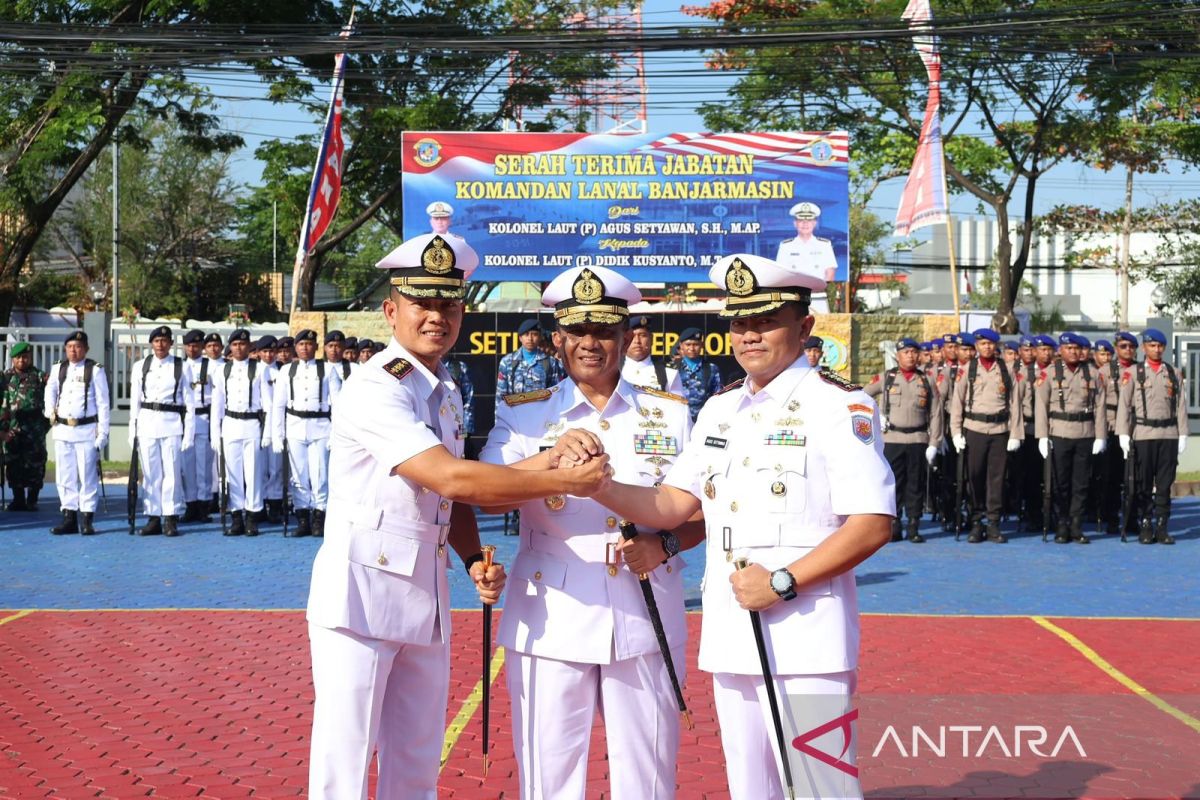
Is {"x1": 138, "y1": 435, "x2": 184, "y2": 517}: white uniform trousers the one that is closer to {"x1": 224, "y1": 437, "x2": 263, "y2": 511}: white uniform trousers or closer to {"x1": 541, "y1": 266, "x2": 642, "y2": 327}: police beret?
{"x1": 224, "y1": 437, "x2": 263, "y2": 511}: white uniform trousers

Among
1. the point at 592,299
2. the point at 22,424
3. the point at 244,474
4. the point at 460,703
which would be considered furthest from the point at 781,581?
the point at 22,424

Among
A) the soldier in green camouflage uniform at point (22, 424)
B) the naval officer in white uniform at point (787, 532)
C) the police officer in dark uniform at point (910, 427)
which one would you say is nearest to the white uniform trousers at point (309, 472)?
the soldier in green camouflage uniform at point (22, 424)

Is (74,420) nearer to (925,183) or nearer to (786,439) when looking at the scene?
(786,439)

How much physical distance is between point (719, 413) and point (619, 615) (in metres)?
0.66

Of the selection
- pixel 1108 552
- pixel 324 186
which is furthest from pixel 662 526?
pixel 324 186

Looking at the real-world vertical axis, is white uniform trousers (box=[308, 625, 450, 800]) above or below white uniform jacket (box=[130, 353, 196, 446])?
below

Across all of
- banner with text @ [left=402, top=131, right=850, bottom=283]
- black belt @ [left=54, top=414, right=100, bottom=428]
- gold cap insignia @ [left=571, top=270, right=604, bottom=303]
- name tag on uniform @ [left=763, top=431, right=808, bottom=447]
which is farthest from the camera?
banner with text @ [left=402, top=131, right=850, bottom=283]

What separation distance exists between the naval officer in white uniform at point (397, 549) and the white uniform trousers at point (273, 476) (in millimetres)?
10771

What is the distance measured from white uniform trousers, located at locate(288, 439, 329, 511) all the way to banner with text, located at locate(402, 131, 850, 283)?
A: 5.62 m

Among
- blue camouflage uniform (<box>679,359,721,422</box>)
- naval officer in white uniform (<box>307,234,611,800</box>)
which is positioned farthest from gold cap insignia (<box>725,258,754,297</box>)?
blue camouflage uniform (<box>679,359,721,422</box>)

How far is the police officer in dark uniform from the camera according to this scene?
45.7ft

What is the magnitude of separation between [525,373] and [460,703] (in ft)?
23.2

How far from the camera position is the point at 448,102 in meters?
27.4

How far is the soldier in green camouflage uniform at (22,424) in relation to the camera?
15.6 m
